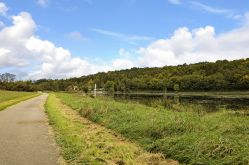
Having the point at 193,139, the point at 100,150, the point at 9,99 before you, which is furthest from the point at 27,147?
the point at 9,99

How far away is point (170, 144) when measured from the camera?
11000mm

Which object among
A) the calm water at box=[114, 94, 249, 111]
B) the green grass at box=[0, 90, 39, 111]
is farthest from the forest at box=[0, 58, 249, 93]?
the calm water at box=[114, 94, 249, 111]

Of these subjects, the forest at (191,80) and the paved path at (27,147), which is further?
the forest at (191,80)

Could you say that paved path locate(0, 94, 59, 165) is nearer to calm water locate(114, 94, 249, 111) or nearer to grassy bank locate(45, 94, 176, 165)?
grassy bank locate(45, 94, 176, 165)

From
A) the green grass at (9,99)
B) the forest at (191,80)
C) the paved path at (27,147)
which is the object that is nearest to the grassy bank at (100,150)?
the paved path at (27,147)

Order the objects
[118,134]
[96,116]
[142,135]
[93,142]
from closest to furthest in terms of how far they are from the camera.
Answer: [93,142] → [142,135] → [118,134] → [96,116]

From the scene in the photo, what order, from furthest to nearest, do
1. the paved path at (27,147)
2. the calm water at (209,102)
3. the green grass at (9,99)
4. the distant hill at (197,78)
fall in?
the distant hill at (197,78) → the green grass at (9,99) → the calm water at (209,102) → the paved path at (27,147)

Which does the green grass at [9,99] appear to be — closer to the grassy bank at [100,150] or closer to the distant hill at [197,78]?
the grassy bank at [100,150]

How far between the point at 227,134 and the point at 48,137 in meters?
6.89

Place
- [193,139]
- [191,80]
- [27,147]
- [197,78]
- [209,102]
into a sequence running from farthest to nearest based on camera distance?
[191,80] < [197,78] < [209,102] < [27,147] < [193,139]

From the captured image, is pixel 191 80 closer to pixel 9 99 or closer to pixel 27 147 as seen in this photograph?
pixel 9 99

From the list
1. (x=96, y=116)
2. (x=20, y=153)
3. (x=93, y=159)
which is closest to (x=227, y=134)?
(x=93, y=159)

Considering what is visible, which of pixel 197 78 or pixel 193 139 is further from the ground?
pixel 197 78

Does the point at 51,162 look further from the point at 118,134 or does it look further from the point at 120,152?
the point at 118,134
